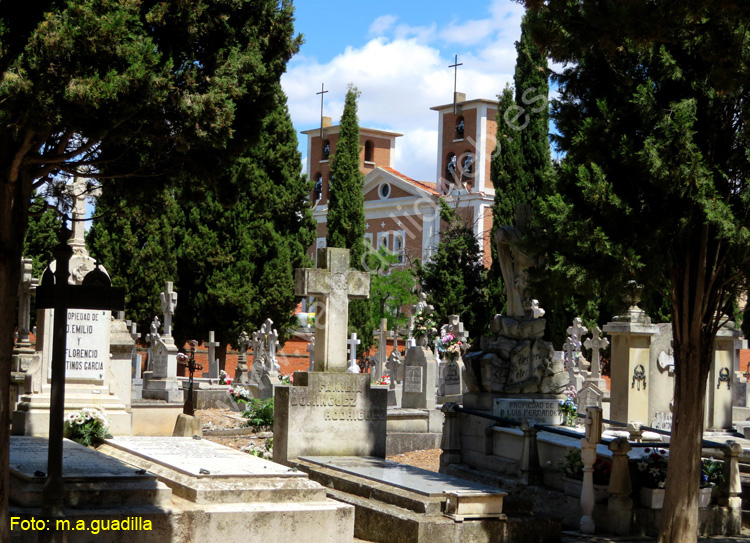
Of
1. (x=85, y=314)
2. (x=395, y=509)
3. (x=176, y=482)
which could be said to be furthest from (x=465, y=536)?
(x=85, y=314)

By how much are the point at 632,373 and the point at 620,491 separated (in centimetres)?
692

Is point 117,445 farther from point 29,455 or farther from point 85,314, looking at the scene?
point 85,314

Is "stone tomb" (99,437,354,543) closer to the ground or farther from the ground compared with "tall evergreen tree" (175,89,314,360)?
closer to the ground

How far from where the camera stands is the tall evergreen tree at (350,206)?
126ft

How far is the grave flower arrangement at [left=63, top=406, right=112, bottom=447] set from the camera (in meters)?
10.2

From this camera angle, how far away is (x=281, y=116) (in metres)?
32.6

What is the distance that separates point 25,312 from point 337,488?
51.9 feet

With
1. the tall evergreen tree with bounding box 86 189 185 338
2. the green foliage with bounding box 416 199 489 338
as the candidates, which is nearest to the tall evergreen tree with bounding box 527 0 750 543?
the tall evergreen tree with bounding box 86 189 185 338

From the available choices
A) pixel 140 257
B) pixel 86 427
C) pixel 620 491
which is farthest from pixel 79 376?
pixel 140 257

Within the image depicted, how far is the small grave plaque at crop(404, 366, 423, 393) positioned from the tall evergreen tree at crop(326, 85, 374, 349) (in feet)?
61.0

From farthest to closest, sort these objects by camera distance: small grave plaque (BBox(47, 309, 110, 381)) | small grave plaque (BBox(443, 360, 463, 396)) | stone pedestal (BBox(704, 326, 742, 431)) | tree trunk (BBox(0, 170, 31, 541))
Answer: small grave plaque (BBox(443, 360, 463, 396)), stone pedestal (BBox(704, 326, 742, 431)), small grave plaque (BBox(47, 309, 110, 381)), tree trunk (BBox(0, 170, 31, 541))

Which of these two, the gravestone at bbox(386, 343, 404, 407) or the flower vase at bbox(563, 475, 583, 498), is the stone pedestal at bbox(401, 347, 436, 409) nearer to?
the gravestone at bbox(386, 343, 404, 407)

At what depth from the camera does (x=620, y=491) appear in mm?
9453

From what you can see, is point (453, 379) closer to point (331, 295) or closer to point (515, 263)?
point (515, 263)
